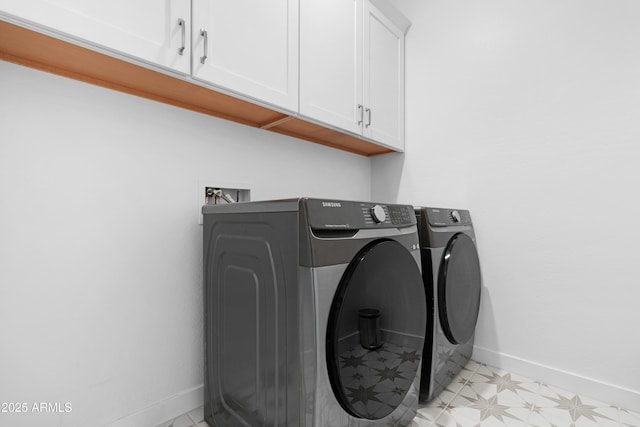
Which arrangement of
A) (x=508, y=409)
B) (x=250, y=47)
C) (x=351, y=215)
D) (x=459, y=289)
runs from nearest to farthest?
(x=351, y=215) < (x=250, y=47) < (x=508, y=409) < (x=459, y=289)

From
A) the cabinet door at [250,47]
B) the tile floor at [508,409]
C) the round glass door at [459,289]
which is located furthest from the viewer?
the round glass door at [459,289]

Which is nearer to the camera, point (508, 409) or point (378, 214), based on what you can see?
point (378, 214)

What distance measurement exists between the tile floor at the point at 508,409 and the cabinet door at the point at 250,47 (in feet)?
4.56

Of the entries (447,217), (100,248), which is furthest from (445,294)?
(100,248)

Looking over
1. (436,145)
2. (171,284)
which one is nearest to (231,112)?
(171,284)

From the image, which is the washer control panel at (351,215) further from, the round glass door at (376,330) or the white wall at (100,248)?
the white wall at (100,248)

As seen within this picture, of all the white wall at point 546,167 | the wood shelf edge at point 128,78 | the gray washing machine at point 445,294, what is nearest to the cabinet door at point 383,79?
the white wall at point 546,167

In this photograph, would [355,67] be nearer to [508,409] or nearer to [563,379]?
[508,409]

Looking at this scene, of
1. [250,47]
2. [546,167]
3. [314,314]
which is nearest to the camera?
[314,314]

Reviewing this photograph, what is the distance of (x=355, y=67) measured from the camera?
174 cm

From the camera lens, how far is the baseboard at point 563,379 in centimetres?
142

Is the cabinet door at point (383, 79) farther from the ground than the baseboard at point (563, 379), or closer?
farther from the ground

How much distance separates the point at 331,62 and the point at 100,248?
51.9 inches

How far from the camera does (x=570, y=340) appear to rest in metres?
1.58
